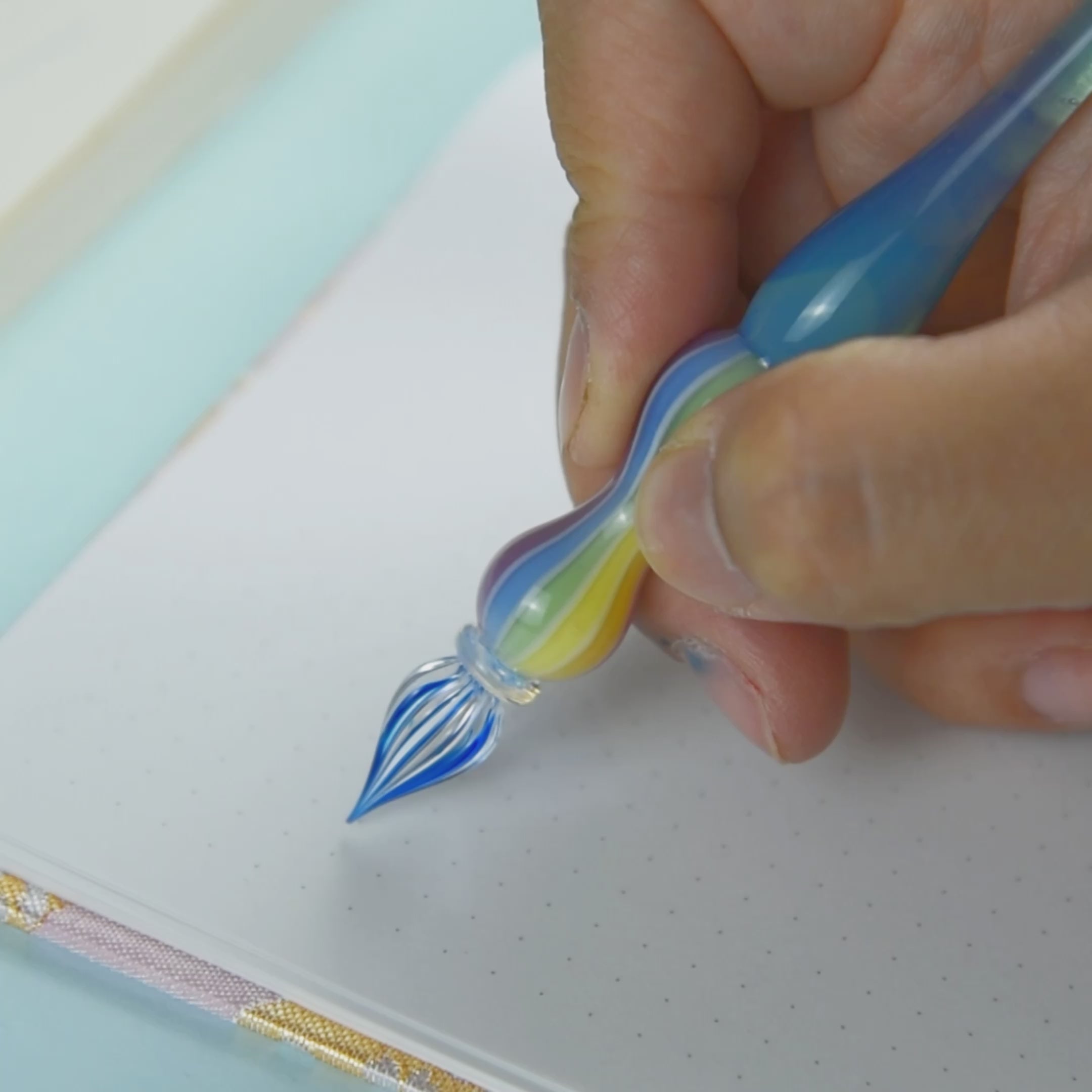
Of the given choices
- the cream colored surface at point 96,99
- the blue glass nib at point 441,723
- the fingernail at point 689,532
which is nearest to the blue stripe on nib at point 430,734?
the blue glass nib at point 441,723

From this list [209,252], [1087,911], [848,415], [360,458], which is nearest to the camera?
[848,415]

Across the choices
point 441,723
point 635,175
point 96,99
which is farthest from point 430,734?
point 96,99

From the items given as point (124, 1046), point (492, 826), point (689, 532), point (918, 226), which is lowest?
point (124, 1046)

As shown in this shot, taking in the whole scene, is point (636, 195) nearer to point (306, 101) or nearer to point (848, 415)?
point (848, 415)

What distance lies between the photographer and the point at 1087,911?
1.46ft

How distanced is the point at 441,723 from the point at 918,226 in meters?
0.24

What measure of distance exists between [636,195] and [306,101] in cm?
38

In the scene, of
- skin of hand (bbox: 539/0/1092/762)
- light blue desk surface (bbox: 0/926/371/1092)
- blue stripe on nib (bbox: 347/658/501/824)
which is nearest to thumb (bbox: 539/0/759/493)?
skin of hand (bbox: 539/0/1092/762)

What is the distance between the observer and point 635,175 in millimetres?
512

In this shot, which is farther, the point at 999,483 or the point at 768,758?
the point at 768,758

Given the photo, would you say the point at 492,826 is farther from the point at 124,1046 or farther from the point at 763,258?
the point at 763,258

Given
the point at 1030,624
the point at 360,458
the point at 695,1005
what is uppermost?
the point at 1030,624

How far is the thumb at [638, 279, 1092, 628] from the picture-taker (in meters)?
0.33

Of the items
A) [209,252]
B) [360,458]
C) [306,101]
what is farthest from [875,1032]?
[306,101]
